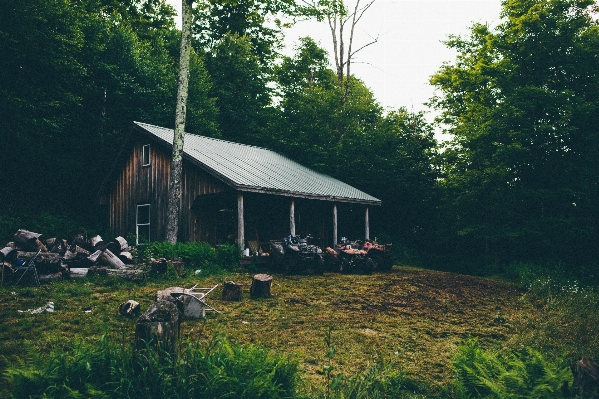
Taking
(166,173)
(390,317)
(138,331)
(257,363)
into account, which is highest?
(166,173)

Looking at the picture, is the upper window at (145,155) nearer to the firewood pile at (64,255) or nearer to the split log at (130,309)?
the firewood pile at (64,255)

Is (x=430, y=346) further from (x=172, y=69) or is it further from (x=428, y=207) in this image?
(x=172, y=69)

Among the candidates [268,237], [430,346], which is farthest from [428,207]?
[430,346]

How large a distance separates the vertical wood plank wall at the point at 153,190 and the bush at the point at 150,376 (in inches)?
448

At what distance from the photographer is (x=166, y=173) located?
16.8 meters

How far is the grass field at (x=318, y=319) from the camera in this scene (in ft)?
17.1

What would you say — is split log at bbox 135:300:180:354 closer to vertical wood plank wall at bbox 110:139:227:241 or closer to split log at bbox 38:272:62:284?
split log at bbox 38:272:62:284

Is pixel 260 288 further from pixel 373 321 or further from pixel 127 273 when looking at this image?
pixel 127 273

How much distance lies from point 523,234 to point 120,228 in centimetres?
1733

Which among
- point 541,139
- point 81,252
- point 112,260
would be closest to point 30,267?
point 81,252

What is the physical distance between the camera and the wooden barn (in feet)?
50.1

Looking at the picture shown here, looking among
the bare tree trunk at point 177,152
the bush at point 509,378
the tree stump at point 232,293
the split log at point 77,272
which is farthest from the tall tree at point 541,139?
the split log at point 77,272

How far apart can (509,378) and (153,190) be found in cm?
1621

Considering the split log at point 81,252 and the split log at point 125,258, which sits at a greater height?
the split log at point 81,252
